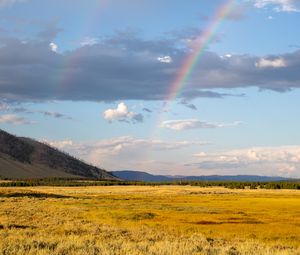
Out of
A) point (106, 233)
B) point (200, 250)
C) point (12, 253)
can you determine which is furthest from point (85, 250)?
point (106, 233)

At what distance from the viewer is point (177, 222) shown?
44.5m

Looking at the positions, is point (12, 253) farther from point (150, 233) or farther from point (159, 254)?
point (150, 233)

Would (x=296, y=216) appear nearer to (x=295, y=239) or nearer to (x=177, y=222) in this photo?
(x=177, y=222)

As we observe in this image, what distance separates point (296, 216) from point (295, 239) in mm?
20766

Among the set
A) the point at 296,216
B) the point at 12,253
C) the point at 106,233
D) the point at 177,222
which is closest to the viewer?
the point at 12,253

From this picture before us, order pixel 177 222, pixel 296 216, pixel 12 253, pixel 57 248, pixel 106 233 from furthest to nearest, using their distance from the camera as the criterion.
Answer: pixel 296 216, pixel 177 222, pixel 106 233, pixel 57 248, pixel 12 253

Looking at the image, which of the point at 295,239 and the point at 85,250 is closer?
the point at 85,250

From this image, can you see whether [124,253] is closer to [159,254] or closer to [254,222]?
[159,254]

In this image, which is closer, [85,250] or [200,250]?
[85,250]

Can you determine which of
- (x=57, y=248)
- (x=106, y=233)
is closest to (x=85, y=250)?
(x=57, y=248)

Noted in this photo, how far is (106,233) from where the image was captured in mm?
32219

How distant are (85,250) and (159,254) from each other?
2.97m

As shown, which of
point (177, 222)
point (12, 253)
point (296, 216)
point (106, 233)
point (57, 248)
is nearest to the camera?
point (12, 253)

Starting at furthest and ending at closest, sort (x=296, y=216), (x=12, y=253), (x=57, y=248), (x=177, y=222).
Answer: (x=296, y=216) < (x=177, y=222) < (x=57, y=248) < (x=12, y=253)
